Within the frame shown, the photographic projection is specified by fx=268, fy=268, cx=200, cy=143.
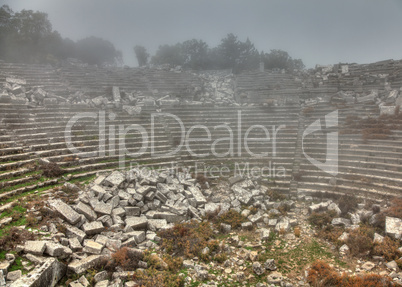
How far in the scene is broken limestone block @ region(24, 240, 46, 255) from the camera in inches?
263

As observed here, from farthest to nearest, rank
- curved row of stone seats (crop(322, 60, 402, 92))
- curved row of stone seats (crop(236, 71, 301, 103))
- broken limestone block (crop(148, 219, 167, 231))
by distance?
1. curved row of stone seats (crop(236, 71, 301, 103))
2. curved row of stone seats (crop(322, 60, 402, 92))
3. broken limestone block (crop(148, 219, 167, 231))

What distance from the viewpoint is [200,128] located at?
1809 cm

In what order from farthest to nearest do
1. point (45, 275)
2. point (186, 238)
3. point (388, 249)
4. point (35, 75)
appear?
1. point (35, 75)
2. point (186, 238)
3. point (388, 249)
4. point (45, 275)

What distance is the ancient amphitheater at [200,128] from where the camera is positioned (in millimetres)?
12438

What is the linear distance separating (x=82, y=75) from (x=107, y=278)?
2141 centimetres

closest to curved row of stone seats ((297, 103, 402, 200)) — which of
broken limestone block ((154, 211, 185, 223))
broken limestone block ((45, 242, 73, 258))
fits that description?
broken limestone block ((154, 211, 185, 223))

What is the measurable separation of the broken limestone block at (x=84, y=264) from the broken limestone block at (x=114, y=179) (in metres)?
3.97

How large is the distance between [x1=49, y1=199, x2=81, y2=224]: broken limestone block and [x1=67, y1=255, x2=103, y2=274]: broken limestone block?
1.72 m

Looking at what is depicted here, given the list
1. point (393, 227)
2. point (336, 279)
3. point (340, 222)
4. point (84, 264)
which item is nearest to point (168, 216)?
point (84, 264)

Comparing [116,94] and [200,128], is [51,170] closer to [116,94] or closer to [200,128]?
[200,128]

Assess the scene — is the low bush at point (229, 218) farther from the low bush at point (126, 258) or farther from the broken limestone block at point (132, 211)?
the low bush at point (126, 258)

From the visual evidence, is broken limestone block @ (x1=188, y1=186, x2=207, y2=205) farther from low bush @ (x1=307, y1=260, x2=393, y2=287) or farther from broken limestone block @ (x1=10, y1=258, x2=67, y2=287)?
broken limestone block @ (x1=10, y1=258, x2=67, y2=287)

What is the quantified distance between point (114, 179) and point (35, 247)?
179 inches

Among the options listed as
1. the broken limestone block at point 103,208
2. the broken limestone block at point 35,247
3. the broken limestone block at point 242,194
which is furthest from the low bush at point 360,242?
the broken limestone block at point 35,247
